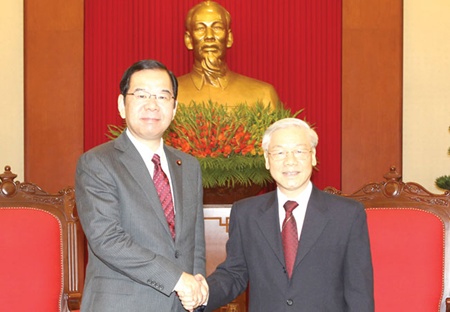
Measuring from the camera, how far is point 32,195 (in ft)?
9.89

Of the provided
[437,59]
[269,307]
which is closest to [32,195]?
[269,307]

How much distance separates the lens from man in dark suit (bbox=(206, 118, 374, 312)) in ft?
7.15

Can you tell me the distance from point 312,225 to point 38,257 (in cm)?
117

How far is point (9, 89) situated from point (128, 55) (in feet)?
2.72

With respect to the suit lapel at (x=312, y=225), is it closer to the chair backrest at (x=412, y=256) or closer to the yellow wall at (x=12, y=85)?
the chair backrest at (x=412, y=256)

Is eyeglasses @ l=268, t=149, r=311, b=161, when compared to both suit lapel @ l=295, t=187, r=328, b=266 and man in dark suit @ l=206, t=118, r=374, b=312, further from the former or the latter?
suit lapel @ l=295, t=187, r=328, b=266

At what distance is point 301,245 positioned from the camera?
2197 mm

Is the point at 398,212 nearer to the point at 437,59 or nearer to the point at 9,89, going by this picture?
the point at 437,59

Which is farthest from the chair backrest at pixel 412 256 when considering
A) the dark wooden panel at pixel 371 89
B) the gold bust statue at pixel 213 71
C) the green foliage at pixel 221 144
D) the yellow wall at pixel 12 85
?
the yellow wall at pixel 12 85

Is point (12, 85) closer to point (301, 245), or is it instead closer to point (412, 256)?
point (412, 256)

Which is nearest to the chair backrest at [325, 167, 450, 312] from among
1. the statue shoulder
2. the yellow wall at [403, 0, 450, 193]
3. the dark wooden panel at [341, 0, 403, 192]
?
the statue shoulder

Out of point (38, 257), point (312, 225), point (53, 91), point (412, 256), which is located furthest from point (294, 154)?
point (53, 91)

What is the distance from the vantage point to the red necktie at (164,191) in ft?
7.28

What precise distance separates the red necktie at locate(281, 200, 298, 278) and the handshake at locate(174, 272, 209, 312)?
251 mm
